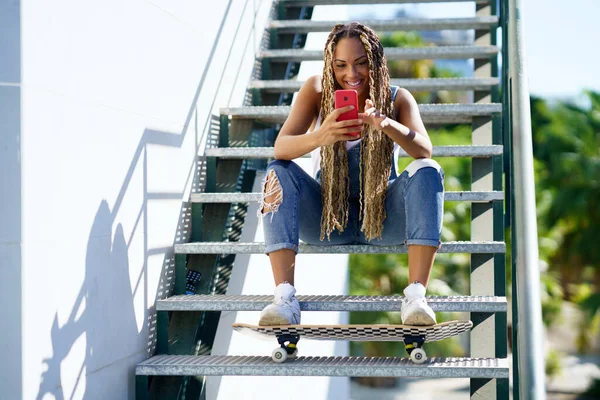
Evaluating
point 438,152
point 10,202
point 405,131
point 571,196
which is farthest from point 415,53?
point 571,196

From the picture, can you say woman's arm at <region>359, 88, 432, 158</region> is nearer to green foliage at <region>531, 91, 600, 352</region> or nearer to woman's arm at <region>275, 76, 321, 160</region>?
woman's arm at <region>275, 76, 321, 160</region>

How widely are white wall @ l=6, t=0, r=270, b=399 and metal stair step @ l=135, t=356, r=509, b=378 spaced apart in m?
0.20

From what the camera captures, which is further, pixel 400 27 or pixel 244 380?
pixel 400 27

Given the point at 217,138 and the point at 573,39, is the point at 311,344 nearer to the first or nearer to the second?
the point at 217,138

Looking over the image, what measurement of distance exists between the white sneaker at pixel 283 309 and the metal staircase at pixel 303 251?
10cm

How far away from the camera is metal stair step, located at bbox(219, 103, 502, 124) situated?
349cm

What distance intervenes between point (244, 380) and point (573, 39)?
40.2 m

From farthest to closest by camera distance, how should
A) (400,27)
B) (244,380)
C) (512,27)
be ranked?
(400,27)
(244,380)
(512,27)

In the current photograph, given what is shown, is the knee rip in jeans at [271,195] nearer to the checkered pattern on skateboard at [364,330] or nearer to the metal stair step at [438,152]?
the checkered pattern on skateboard at [364,330]

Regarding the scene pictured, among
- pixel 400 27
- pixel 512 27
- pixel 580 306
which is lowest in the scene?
pixel 580 306

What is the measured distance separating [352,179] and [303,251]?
31 cm

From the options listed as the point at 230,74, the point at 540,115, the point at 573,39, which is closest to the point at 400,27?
the point at 230,74

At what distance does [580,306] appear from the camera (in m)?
22.3

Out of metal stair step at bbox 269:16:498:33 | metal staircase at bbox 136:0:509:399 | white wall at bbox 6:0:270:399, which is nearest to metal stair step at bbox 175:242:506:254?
metal staircase at bbox 136:0:509:399
